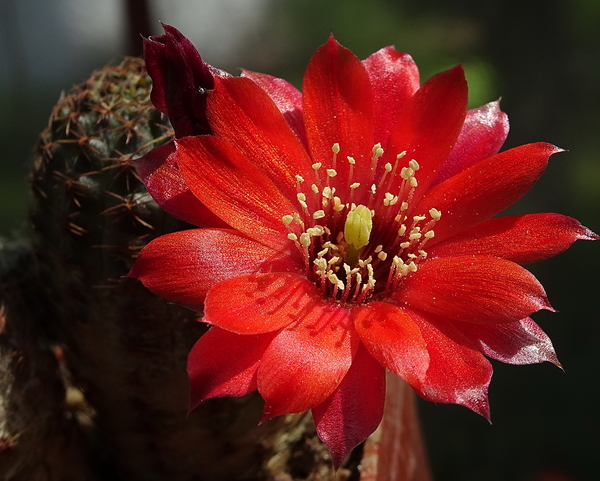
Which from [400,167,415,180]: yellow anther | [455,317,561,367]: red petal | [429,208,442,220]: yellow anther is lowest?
[455,317,561,367]: red petal

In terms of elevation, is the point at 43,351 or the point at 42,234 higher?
the point at 42,234

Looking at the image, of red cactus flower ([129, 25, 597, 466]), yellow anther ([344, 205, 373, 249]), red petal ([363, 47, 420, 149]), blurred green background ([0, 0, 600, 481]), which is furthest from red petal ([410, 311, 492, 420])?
blurred green background ([0, 0, 600, 481])

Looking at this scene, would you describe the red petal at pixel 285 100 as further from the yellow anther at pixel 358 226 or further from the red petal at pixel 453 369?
the red petal at pixel 453 369

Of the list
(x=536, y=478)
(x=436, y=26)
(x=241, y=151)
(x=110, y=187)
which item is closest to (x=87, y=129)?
(x=110, y=187)

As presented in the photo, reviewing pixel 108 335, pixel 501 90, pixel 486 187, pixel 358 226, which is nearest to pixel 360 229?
pixel 358 226

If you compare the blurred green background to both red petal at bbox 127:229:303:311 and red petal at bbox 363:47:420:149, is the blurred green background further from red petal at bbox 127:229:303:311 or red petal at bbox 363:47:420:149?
Result: red petal at bbox 127:229:303:311

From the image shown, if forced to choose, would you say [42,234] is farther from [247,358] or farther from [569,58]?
[569,58]

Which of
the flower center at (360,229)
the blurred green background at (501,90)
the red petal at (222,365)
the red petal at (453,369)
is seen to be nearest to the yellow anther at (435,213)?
the flower center at (360,229)
